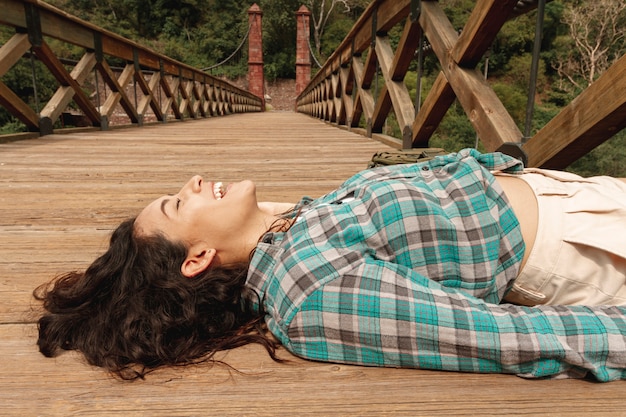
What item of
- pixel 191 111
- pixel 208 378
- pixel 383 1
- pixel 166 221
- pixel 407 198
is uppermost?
pixel 383 1

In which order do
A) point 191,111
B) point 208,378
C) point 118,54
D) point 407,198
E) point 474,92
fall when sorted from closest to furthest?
point 208,378 < point 407,198 < point 474,92 < point 118,54 < point 191,111

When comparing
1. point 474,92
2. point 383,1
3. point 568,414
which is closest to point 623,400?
point 568,414

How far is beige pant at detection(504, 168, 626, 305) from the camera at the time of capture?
2.92ft

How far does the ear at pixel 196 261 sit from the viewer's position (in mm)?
946

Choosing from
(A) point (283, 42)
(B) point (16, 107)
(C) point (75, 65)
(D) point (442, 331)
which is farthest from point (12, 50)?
(A) point (283, 42)

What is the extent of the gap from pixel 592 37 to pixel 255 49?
1242cm

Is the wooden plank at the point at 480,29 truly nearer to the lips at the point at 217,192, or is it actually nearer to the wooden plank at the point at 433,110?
the wooden plank at the point at 433,110

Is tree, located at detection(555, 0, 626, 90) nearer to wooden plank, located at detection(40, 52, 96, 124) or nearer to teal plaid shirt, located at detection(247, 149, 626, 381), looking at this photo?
wooden plank, located at detection(40, 52, 96, 124)

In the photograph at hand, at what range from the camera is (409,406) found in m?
0.66

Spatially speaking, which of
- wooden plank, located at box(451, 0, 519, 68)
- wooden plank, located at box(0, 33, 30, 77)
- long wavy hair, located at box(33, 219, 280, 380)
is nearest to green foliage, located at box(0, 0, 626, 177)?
wooden plank, located at box(0, 33, 30, 77)

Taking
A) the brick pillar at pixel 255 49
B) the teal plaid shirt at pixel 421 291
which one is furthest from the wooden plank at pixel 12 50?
the brick pillar at pixel 255 49

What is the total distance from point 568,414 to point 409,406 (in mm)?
214

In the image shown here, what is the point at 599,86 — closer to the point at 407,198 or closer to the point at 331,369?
the point at 407,198

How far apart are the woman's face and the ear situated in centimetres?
2
